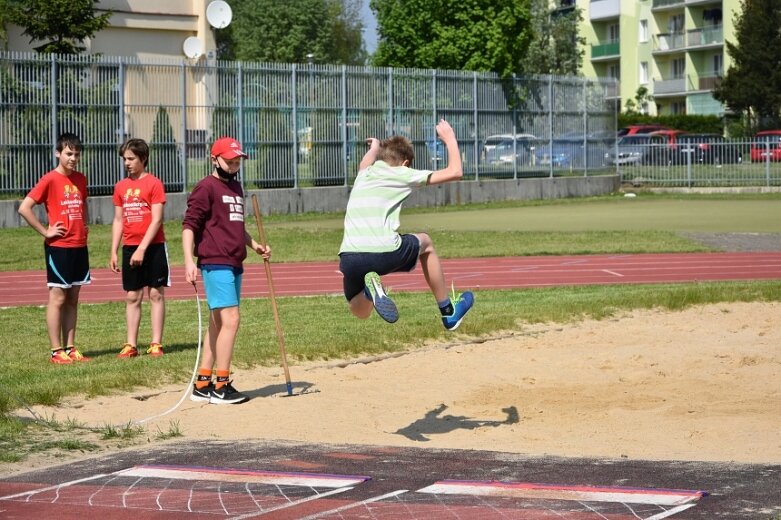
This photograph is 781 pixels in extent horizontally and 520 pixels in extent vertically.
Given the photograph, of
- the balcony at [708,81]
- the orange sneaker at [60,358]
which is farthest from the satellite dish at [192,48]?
the balcony at [708,81]

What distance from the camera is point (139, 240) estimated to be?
12.2m

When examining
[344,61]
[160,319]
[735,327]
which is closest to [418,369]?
[160,319]

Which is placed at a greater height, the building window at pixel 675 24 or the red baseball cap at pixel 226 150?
the building window at pixel 675 24

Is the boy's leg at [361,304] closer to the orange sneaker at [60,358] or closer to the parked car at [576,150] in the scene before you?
the orange sneaker at [60,358]

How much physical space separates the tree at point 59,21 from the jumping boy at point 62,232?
1024 inches

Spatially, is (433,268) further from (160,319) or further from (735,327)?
(735,327)

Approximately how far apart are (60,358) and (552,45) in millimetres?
72915

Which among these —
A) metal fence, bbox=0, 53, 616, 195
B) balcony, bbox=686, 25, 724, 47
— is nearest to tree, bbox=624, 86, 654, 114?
balcony, bbox=686, 25, 724, 47

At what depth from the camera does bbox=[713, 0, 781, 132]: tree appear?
221ft

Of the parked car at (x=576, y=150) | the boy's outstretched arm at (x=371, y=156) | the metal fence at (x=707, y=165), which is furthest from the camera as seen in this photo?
the metal fence at (x=707, y=165)

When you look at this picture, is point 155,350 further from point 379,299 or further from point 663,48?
point 663,48

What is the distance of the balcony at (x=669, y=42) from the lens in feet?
285

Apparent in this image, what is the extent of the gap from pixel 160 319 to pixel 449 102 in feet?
83.0

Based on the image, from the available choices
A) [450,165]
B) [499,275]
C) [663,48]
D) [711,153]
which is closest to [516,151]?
[711,153]
